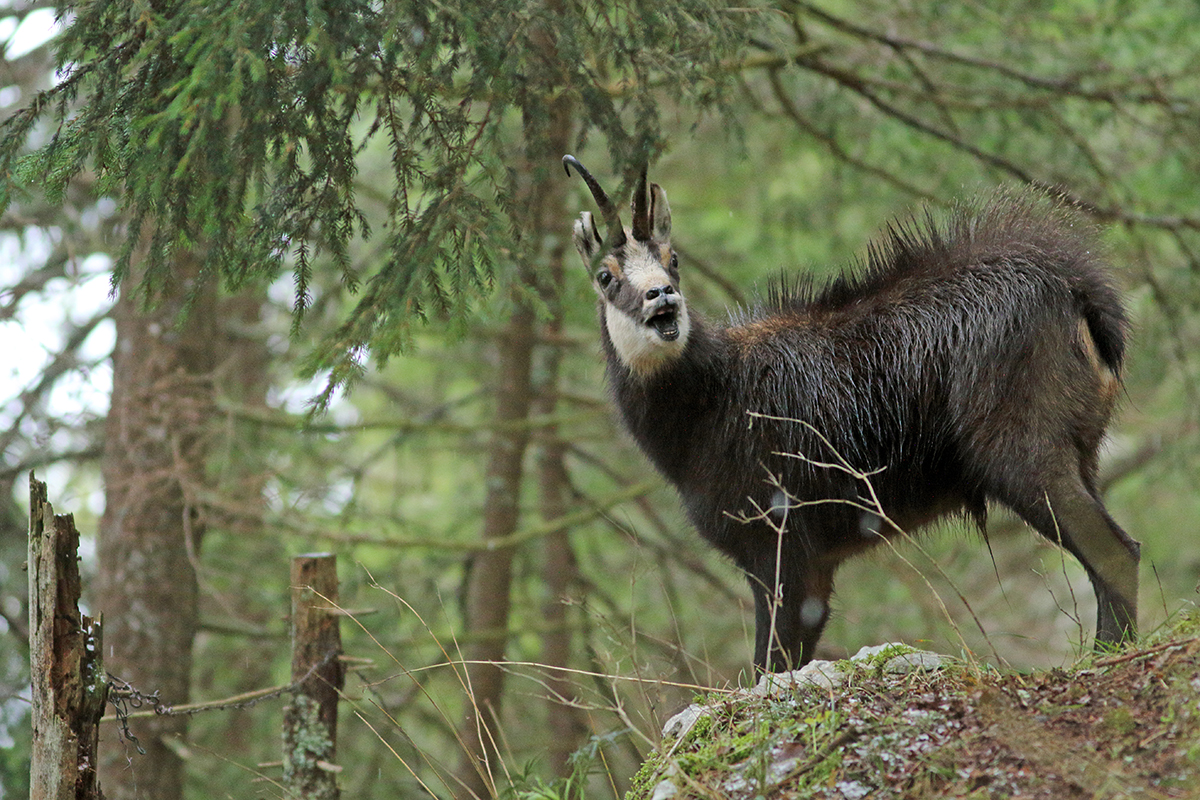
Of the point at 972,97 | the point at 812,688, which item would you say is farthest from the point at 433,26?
the point at 972,97

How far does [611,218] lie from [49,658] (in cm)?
311

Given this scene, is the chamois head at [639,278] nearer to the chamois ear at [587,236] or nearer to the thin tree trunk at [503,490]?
the chamois ear at [587,236]

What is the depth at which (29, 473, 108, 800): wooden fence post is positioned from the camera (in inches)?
146

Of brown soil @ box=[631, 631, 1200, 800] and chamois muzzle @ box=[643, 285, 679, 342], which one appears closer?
brown soil @ box=[631, 631, 1200, 800]

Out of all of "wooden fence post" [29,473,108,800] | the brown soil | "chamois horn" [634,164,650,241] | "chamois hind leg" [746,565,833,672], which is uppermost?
"chamois horn" [634,164,650,241]

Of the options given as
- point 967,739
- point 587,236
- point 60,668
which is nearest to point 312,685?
point 60,668

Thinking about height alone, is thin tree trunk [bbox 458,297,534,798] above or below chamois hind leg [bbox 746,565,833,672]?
above

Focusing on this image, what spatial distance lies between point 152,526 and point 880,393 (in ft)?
15.7

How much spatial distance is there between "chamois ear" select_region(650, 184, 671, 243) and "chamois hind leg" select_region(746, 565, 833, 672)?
181 cm

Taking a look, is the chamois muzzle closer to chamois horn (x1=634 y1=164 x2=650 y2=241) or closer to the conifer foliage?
chamois horn (x1=634 y1=164 x2=650 y2=241)

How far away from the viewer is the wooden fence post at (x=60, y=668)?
371 centimetres

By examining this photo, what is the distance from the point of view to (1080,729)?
3184 mm

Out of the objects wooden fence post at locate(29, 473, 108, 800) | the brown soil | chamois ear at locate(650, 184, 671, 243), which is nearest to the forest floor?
the brown soil

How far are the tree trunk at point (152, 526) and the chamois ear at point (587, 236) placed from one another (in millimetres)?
2729
